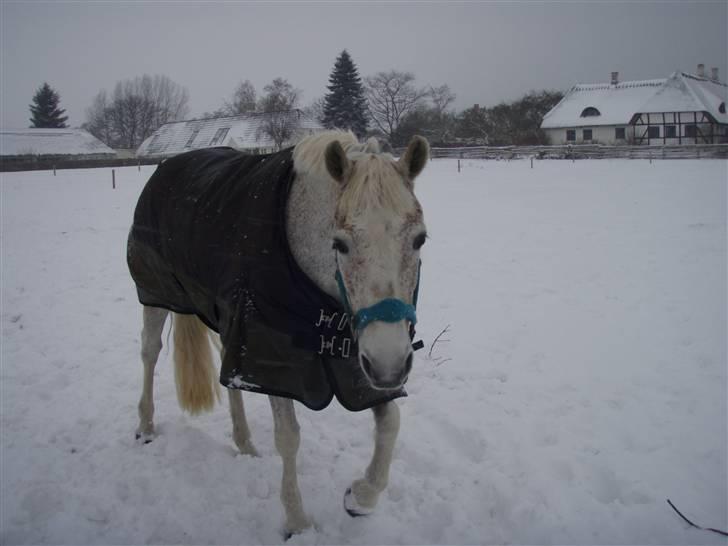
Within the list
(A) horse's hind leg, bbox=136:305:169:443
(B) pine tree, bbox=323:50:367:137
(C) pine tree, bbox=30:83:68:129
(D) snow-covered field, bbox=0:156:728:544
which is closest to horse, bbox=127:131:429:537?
(D) snow-covered field, bbox=0:156:728:544

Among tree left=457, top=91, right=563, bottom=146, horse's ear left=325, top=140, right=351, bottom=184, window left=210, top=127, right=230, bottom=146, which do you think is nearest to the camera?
horse's ear left=325, top=140, right=351, bottom=184

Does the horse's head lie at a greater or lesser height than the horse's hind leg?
greater

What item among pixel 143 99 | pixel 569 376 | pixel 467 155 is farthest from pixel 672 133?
pixel 143 99

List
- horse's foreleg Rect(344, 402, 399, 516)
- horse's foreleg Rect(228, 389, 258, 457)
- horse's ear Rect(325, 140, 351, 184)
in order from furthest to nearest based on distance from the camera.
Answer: horse's foreleg Rect(228, 389, 258, 457) < horse's foreleg Rect(344, 402, 399, 516) < horse's ear Rect(325, 140, 351, 184)

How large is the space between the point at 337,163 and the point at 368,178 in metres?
0.18

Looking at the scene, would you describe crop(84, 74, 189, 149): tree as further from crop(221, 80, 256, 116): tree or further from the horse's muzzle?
the horse's muzzle

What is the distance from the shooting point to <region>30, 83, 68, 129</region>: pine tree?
212 feet

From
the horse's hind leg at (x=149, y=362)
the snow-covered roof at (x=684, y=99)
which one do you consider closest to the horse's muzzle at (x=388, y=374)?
the horse's hind leg at (x=149, y=362)

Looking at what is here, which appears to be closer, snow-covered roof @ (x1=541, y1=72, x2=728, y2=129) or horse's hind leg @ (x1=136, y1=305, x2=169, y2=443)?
horse's hind leg @ (x1=136, y1=305, x2=169, y2=443)

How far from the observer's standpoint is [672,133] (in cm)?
4731

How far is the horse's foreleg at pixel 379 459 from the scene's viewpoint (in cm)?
260

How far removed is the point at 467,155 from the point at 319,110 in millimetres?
18396

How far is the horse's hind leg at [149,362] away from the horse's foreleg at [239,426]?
0.70 metres

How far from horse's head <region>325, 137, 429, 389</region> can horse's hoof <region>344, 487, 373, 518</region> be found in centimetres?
110
